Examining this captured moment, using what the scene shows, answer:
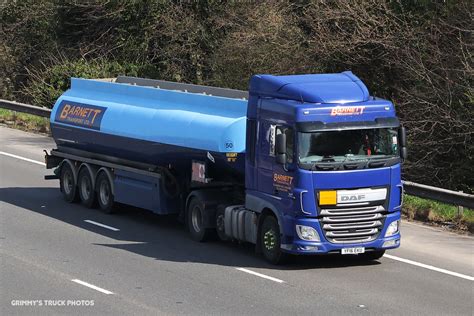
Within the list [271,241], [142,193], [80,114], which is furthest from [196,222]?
[80,114]

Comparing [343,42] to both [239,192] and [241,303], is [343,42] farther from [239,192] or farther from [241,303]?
[241,303]

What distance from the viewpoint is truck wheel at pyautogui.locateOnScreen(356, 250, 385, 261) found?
15.2 m

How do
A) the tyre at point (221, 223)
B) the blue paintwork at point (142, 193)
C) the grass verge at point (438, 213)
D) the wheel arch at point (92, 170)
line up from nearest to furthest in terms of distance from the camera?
the tyre at point (221, 223) → the blue paintwork at point (142, 193) → the grass verge at point (438, 213) → the wheel arch at point (92, 170)

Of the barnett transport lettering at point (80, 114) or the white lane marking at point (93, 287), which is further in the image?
the barnett transport lettering at point (80, 114)

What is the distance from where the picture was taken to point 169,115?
17.8m

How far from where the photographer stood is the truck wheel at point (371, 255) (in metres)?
15.2

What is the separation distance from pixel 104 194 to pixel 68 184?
1.66 m

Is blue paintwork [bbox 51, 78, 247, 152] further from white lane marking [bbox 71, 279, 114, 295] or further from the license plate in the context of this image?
white lane marking [bbox 71, 279, 114, 295]

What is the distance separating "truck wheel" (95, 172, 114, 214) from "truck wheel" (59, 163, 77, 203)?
95 cm

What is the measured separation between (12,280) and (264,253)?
3970mm

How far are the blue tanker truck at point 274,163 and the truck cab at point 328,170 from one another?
0.02 m

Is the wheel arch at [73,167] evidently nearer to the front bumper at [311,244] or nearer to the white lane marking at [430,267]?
the front bumper at [311,244]

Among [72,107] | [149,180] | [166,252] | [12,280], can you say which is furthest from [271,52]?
[12,280]

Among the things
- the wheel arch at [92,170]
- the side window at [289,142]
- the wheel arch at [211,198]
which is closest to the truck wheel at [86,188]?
the wheel arch at [92,170]
